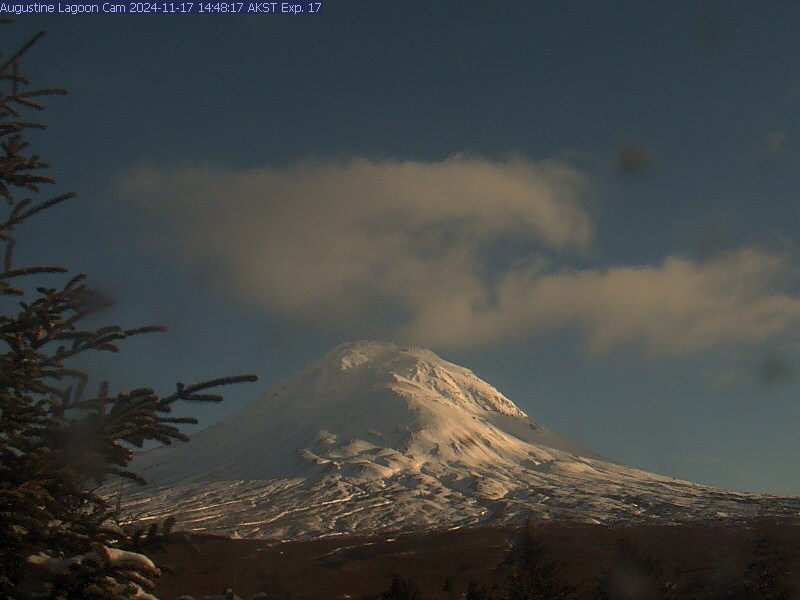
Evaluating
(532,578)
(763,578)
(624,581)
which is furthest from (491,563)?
(532,578)

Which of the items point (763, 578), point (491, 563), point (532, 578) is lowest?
point (491, 563)

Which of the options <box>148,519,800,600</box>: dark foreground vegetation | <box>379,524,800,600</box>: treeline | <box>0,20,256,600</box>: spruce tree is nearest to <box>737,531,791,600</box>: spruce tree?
<box>379,524,800,600</box>: treeline

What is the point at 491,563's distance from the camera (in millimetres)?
116688

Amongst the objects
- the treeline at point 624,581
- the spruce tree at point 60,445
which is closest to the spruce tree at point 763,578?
the treeline at point 624,581

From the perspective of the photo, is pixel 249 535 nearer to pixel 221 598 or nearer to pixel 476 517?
pixel 476 517

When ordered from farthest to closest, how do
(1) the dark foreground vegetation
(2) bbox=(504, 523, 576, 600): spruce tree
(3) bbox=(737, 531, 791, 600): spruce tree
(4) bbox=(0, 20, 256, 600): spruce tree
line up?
(1) the dark foreground vegetation, (3) bbox=(737, 531, 791, 600): spruce tree, (2) bbox=(504, 523, 576, 600): spruce tree, (4) bbox=(0, 20, 256, 600): spruce tree

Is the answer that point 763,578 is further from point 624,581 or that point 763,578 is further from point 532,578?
point 532,578

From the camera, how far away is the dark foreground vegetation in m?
43.9

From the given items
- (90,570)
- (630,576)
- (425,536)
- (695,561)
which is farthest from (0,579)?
(425,536)

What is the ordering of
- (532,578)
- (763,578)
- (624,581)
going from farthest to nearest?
(624,581)
(763,578)
(532,578)

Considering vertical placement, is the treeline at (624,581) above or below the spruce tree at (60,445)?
below

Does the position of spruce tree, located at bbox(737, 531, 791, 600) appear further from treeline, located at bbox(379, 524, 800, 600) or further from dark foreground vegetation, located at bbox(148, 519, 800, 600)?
dark foreground vegetation, located at bbox(148, 519, 800, 600)

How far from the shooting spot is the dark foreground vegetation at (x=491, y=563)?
4394 centimetres

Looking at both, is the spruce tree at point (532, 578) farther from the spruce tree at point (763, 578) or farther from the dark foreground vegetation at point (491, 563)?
the spruce tree at point (763, 578)
